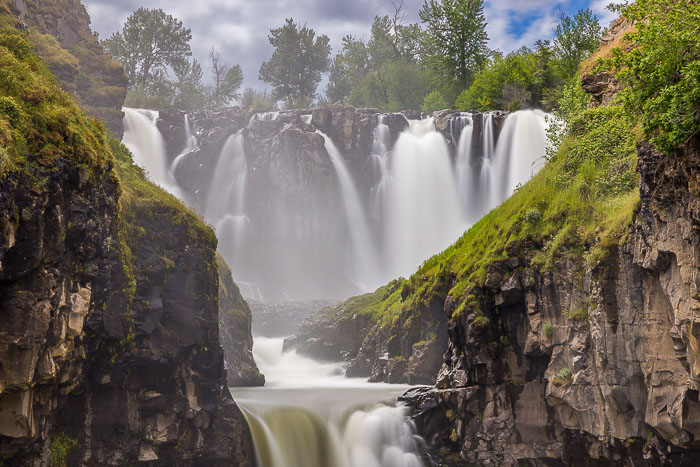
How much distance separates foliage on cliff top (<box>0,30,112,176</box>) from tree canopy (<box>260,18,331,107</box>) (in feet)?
229

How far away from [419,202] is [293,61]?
43.8 meters

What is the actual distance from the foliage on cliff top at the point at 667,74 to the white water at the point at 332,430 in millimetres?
13794

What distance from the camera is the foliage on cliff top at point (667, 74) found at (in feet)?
40.4

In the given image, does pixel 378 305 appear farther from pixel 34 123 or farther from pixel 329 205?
pixel 34 123

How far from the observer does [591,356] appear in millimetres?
Answer: 17109

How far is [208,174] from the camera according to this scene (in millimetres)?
56031

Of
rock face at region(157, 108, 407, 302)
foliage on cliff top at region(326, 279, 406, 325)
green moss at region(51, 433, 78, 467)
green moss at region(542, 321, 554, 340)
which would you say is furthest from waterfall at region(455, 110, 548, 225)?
green moss at region(51, 433, 78, 467)

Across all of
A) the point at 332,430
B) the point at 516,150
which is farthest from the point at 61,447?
the point at 516,150

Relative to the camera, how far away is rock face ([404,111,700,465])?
1409 cm

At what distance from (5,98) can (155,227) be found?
864 cm

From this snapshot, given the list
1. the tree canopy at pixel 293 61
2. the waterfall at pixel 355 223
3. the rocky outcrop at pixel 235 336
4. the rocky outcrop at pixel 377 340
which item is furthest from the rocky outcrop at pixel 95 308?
the tree canopy at pixel 293 61

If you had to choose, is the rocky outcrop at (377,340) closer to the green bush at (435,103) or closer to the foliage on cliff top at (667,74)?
the foliage on cliff top at (667,74)

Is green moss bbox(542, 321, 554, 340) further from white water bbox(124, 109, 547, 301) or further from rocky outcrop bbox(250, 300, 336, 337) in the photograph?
white water bbox(124, 109, 547, 301)

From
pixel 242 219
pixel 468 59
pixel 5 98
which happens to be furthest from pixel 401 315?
pixel 468 59
